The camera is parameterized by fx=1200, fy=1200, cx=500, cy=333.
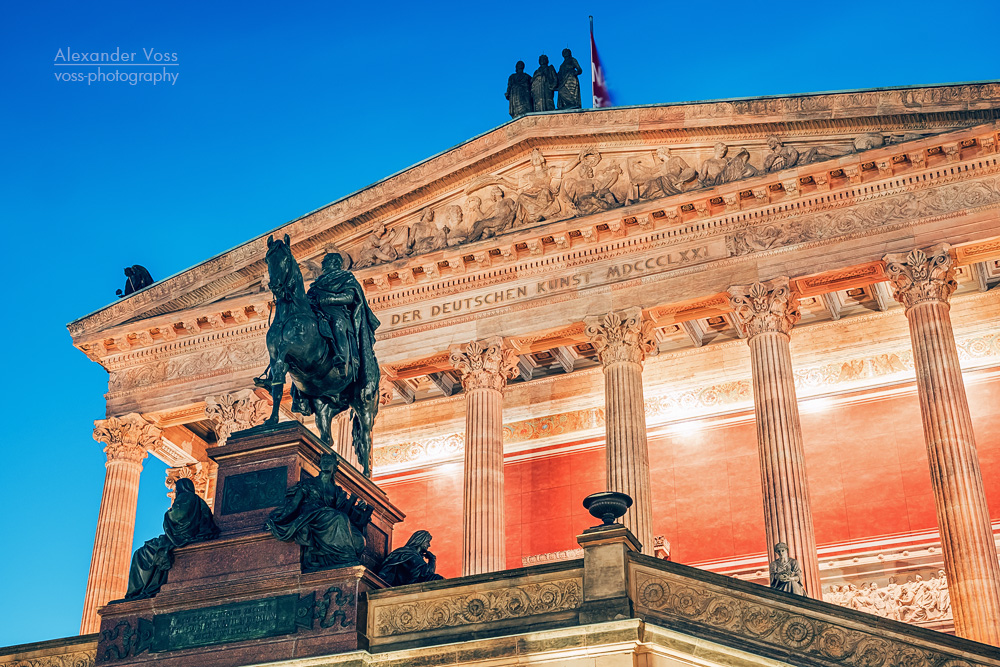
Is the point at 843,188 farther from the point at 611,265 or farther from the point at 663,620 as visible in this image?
the point at 663,620

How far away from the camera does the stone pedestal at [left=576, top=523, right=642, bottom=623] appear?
11.1 m

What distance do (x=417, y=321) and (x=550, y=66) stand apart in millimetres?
6841

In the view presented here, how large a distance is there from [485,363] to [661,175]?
547cm

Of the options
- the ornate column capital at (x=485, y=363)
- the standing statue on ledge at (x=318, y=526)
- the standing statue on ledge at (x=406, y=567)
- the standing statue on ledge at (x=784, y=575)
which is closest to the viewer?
the standing statue on ledge at (x=318, y=526)

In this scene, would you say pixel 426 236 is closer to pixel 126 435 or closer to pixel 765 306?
pixel 765 306

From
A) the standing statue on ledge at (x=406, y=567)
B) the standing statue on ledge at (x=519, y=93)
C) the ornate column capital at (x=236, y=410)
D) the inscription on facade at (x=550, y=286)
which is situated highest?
the standing statue on ledge at (x=519, y=93)

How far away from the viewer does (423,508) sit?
3105cm

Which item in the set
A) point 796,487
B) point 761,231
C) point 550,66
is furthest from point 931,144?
point 550,66

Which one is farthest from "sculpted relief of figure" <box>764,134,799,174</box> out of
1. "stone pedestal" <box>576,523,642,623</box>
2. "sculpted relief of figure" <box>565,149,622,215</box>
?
"stone pedestal" <box>576,523,642,623</box>

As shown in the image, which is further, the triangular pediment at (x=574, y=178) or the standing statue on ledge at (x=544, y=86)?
the standing statue on ledge at (x=544, y=86)

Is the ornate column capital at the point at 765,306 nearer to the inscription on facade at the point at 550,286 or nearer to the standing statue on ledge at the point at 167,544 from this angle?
the inscription on facade at the point at 550,286

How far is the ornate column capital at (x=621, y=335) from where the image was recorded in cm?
2417

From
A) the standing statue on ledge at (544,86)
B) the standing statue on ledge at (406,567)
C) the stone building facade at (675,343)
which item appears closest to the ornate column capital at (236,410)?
the stone building facade at (675,343)

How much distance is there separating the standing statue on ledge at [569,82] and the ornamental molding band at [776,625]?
17.7 m
